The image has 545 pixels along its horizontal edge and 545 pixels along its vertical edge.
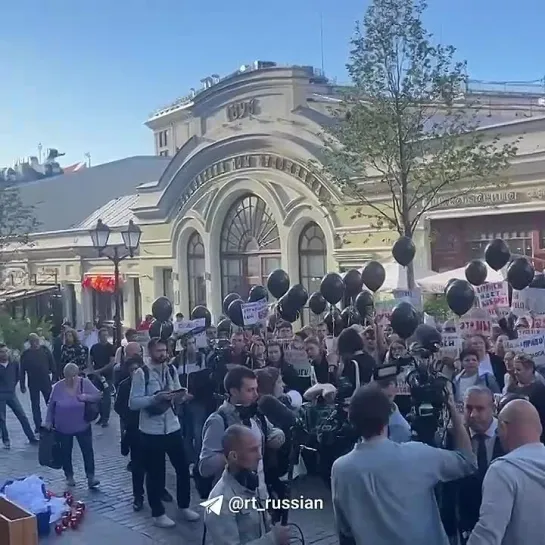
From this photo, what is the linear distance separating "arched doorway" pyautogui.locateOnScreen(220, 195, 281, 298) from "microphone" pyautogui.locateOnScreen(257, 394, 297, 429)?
1813cm

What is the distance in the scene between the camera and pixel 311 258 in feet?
74.6

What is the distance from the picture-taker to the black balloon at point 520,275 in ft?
32.7

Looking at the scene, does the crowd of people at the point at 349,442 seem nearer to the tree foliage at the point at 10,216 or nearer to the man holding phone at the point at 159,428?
the man holding phone at the point at 159,428

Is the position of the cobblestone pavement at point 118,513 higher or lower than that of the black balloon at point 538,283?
lower

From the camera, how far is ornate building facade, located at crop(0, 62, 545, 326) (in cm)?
1791

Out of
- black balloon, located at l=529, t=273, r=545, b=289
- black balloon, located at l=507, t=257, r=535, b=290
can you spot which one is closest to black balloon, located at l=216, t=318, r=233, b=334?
black balloon, located at l=507, t=257, r=535, b=290

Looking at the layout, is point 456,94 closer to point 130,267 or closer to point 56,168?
point 130,267

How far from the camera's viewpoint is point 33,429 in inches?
474

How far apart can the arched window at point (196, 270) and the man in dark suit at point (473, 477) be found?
23011 millimetres

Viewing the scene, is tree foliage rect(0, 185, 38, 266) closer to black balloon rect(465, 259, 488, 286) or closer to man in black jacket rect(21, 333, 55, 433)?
man in black jacket rect(21, 333, 55, 433)

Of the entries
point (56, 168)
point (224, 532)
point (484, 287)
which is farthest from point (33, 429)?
point (56, 168)

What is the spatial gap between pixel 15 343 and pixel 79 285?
1523 cm

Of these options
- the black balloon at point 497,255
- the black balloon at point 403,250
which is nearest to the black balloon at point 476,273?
the black balloon at point 497,255

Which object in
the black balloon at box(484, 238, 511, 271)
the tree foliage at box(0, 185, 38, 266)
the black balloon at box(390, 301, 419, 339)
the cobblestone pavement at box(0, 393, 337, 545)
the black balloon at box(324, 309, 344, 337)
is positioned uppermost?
the tree foliage at box(0, 185, 38, 266)
